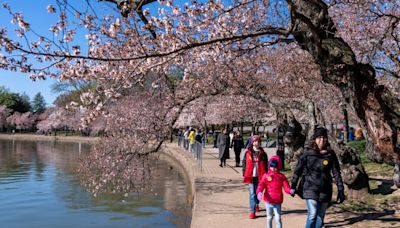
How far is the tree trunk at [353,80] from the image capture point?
5.55 metres

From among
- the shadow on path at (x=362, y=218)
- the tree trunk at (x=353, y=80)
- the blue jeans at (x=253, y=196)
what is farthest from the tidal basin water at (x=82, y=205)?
the tree trunk at (x=353, y=80)

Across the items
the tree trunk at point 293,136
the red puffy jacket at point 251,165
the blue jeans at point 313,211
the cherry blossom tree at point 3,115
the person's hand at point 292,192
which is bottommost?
the blue jeans at point 313,211

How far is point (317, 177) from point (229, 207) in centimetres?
346

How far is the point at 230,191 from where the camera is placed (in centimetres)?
1102

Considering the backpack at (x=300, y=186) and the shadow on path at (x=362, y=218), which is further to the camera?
the shadow on path at (x=362, y=218)

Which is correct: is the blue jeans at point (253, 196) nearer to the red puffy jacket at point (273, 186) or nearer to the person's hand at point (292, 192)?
the red puffy jacket at point (273, 186)

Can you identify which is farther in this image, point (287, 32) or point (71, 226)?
point (71, 226)

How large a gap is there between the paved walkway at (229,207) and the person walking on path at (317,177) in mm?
1334

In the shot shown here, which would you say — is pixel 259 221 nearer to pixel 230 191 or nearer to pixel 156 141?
pixel 230 191

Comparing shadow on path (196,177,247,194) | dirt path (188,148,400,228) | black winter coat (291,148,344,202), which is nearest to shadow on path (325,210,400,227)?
dirt path (188,148,400,228)

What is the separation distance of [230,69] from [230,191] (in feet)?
11.9

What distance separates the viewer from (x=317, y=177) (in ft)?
18.8

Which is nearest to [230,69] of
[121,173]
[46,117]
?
[121,173]

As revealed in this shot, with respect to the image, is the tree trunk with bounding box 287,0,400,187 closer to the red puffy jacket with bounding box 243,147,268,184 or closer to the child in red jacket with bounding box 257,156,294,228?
the child in red jacket with bounding box 257,156,294,228
